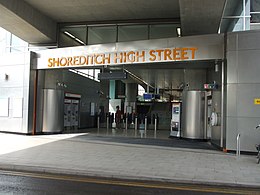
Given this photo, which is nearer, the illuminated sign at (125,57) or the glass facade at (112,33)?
the illuminated sign at (125,57)

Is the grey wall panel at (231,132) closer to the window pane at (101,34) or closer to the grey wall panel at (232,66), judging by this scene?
the grey wall panel at (232,66)

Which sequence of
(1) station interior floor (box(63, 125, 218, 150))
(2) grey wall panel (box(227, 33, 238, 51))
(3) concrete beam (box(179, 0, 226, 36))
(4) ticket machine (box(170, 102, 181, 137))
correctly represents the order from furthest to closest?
(4) ticket machine (box(170, 102, 181, 137)), (1) station interior floor (box(63, 125, 218, 150)), (2) grey wall panel (box(227, 33, 238, 51)), (3) concrete beam (box(179, 0, 226, 36))

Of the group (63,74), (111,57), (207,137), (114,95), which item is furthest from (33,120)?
(114,95)

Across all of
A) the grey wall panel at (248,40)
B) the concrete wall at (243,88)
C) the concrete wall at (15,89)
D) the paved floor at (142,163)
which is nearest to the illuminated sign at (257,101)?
the concrete wall at (243,88)

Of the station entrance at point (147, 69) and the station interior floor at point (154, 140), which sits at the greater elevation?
the station entrance at point (147, 69)

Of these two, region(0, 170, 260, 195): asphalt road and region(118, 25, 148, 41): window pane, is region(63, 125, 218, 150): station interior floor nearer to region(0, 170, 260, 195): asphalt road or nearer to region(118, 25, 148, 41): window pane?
region(118, 25, 148, 41): window pane

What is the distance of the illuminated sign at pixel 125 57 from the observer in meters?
12.1

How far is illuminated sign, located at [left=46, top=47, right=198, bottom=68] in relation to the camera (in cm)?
1205

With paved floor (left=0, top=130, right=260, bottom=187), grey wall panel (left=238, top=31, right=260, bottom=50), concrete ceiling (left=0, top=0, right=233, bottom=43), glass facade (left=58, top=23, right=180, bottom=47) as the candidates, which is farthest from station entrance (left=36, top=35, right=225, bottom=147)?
paved floor (left=0, top=130, right=260, bottom=187)

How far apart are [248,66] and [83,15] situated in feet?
33.0

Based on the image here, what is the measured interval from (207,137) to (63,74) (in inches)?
367

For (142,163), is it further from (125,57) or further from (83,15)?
(83,15)

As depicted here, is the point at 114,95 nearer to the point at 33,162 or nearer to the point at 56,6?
the point at 56,6

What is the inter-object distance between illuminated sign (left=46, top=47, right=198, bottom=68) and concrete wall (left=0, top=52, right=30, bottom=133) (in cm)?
171
